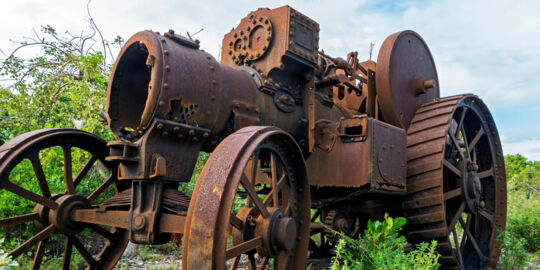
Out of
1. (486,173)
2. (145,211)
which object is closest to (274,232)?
(145,211)

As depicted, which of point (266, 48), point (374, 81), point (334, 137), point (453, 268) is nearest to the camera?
point (266, 48)

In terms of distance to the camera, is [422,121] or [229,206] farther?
[422,121]

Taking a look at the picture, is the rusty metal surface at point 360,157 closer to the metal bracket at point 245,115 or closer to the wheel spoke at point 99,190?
the metal bracket at point 245,115

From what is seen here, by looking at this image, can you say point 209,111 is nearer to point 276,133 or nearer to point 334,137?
point 276,133

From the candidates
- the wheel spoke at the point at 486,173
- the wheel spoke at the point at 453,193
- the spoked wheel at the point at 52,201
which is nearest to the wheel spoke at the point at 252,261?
the spoked wheel at the point at 52,201

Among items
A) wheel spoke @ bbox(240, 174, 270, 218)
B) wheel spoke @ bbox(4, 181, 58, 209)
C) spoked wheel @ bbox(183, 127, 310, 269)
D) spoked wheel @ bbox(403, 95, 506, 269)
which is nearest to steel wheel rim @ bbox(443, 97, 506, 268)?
spoked wheel @ bbox(403, 95, 506, 269)

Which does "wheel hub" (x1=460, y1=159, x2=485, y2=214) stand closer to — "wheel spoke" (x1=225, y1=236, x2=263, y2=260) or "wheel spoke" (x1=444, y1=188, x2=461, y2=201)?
"wheel spoke" (x1=444, y1=188, x2=461, y2=201)

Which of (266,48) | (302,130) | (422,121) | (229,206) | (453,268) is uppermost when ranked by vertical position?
(266,48)

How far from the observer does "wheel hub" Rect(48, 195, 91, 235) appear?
317 centimetres

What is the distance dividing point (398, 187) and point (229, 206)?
240cm

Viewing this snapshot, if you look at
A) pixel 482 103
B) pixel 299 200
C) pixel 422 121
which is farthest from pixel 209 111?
pixel 482 103

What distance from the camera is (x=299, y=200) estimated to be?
2.95m

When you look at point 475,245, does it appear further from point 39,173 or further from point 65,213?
point 39,173

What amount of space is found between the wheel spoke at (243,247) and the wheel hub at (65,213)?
1.65 meters
